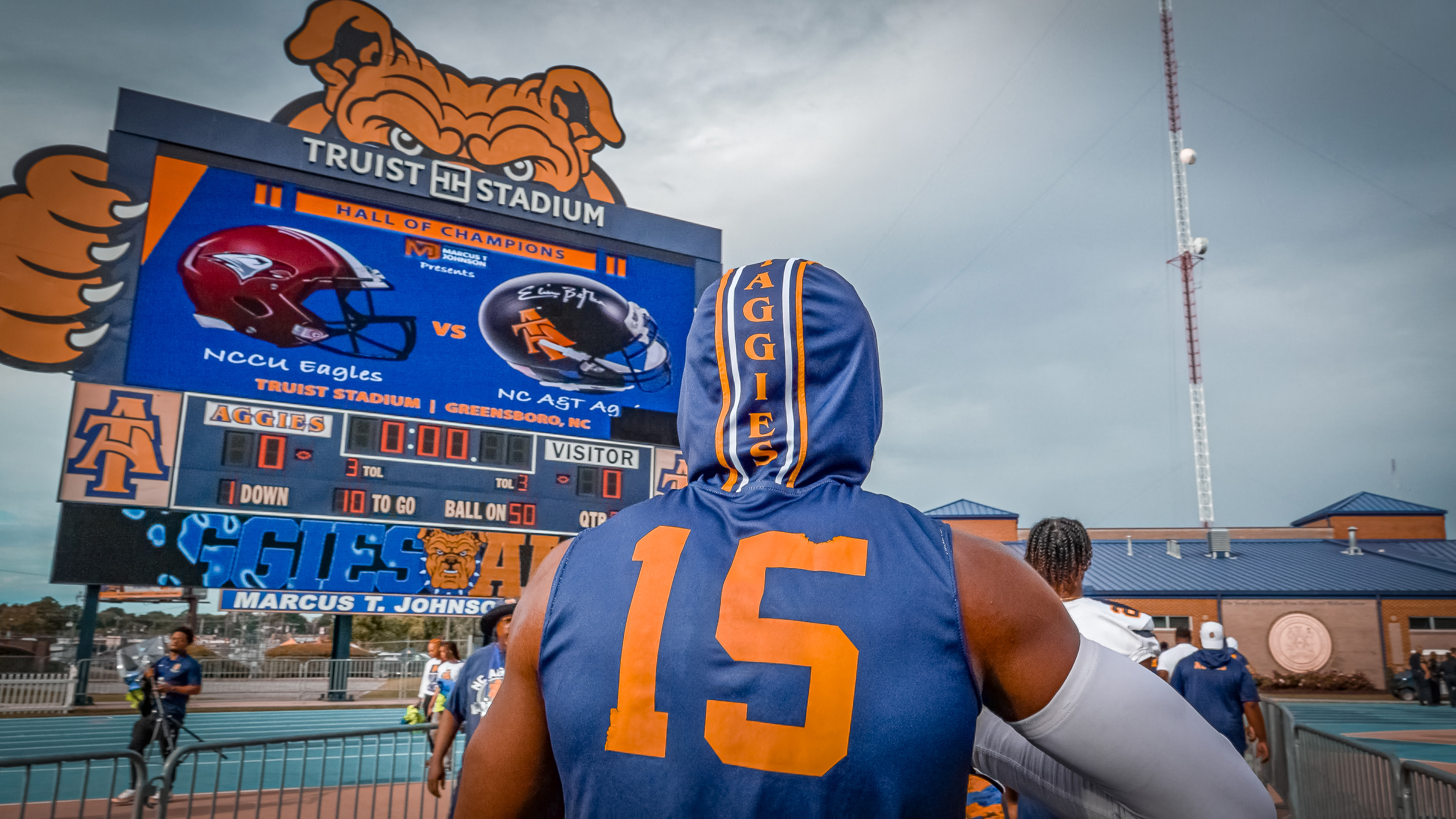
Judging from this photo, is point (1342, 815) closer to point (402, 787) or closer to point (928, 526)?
point (928, 526)

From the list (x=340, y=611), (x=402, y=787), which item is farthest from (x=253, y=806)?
(x=340, y=611)

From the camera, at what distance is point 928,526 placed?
1.09m

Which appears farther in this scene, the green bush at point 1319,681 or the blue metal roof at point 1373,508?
the blue metal roof at point 1373,508

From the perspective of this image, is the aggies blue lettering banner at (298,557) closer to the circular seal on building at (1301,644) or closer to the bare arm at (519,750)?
the bare arm at (519,750)

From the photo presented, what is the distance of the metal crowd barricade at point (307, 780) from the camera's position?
17.1 ft

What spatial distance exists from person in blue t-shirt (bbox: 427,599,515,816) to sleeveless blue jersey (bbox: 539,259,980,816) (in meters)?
4.85

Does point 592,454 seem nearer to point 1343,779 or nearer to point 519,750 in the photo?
point 1343,779

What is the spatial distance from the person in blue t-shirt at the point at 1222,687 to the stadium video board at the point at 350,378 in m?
12.1

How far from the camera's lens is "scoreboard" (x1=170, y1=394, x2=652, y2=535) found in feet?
47.3

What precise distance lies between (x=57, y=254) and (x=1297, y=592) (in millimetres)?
32122

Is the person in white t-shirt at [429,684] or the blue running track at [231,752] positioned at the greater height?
the person in white t-shirt at [429,684]

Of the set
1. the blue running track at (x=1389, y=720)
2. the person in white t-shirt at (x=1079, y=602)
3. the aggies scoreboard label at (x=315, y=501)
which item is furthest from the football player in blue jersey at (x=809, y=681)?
the aggies scoreboard label at (x=315, y=501)

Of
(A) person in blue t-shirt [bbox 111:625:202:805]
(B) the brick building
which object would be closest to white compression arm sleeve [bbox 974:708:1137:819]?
(A) person in blue t-shirt [bbox 111:625:202:805]

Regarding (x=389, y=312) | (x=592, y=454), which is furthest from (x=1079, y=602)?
(x=389, y=312)
